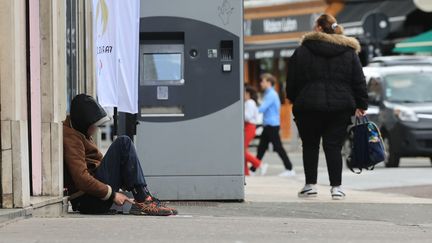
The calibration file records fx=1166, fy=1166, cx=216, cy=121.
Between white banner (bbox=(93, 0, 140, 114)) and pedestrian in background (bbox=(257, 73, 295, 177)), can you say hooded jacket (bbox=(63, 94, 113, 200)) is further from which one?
pedestrian in background (bbox=(257, 73, 295, 177))

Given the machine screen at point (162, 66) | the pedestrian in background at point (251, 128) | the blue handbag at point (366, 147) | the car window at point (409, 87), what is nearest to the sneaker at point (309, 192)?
the blue handbag at point (366, 147)

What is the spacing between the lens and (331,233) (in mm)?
7770

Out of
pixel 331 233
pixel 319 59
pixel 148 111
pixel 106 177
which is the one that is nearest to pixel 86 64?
pixel 148 111

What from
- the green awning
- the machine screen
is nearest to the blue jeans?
the machine screen

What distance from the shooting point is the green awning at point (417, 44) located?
104ft

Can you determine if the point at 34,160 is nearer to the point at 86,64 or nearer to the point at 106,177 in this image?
the point at 106,177

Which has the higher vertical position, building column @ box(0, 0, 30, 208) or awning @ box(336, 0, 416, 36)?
awning @ box(336, 0, 416, 36)

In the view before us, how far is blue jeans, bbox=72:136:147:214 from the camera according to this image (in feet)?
28.6

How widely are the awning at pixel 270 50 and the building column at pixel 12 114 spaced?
31.3 m

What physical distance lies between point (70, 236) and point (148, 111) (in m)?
3.62

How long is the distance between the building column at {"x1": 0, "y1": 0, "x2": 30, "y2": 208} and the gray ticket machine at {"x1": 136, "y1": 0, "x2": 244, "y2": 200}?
2450 mm

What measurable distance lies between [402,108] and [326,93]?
8808 millimetres

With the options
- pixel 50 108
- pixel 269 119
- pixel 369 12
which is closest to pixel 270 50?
pixel 369 12

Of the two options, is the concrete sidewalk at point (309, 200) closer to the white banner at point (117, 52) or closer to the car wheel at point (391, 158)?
the white banner at point (117, 52)
